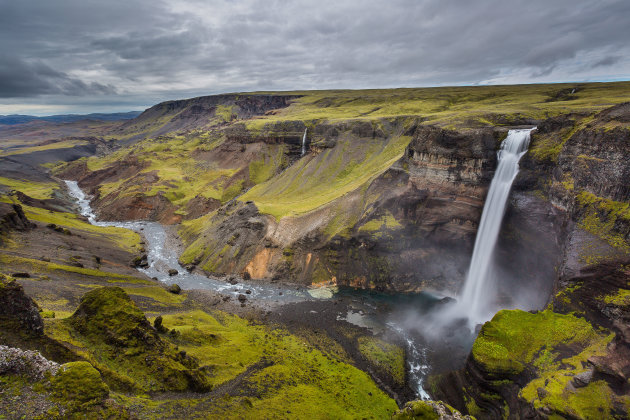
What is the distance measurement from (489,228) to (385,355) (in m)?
28.1

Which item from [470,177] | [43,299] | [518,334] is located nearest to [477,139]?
[470,177]

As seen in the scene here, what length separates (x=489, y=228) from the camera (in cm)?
5278

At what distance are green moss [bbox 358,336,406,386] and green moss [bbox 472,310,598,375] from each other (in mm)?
9844

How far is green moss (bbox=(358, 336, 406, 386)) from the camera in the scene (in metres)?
38.2

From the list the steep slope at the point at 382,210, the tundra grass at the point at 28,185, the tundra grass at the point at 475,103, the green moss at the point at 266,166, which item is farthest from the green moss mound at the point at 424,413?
the tundra grass at the point at 28,185

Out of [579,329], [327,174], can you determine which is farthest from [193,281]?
[579,329]

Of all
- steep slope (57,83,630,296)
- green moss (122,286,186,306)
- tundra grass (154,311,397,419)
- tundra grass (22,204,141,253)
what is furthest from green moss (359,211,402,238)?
tundra grass (22,204,141,253)

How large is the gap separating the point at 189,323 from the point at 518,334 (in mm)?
39645

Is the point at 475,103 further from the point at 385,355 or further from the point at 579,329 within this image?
the point at 385,355

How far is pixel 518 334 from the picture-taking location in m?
31.8

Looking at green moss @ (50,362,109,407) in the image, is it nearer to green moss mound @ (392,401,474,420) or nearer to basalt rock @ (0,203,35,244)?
green moss mound @ (392,401,474,420)

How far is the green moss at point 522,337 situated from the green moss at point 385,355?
9844 millimetres

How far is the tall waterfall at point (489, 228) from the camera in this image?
50875 mm

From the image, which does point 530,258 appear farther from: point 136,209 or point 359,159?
point 136,209
